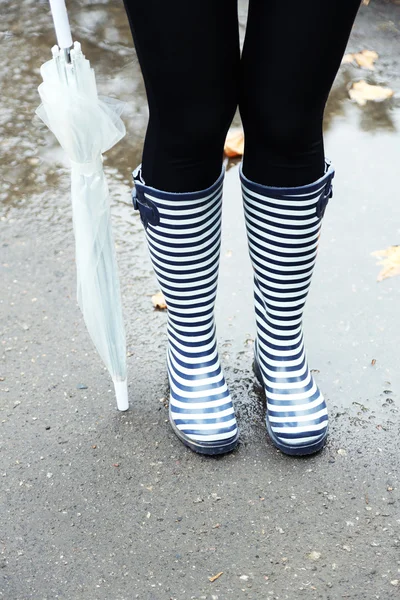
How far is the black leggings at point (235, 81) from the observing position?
1.19 meters

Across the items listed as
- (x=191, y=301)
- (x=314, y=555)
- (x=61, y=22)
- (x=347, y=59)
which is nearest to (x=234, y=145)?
(x=347, y=59)

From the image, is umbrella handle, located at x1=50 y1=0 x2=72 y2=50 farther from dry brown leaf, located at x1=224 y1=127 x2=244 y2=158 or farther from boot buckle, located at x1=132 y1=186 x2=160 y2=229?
dry brown leaf, located at x1=224 y1=127 x2=244 y2=158

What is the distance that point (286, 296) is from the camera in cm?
154

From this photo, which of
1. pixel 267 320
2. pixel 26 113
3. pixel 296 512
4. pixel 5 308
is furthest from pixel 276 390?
pixel 26 113

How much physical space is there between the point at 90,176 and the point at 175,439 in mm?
651

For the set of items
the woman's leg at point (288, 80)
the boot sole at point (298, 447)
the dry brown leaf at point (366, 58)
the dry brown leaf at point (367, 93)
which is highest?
the woman's leg at point (288, 80)

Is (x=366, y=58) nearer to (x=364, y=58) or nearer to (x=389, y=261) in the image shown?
(x=364, y=58)

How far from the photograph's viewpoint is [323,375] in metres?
1.84

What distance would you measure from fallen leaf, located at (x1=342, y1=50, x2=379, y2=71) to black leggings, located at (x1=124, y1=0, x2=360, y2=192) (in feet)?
5.68

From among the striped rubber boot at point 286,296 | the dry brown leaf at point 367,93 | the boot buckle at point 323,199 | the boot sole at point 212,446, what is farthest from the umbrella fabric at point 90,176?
the dry brown leaf at point 367,93

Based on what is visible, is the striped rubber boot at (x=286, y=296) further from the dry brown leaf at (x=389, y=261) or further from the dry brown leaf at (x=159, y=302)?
the dry brown leaf at (x=389, y=261)

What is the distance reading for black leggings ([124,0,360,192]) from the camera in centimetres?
119

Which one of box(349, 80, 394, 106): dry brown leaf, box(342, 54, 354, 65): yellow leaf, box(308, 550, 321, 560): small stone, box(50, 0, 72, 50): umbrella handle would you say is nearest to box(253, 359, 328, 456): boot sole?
box(308, 550, 321, 560): small stone

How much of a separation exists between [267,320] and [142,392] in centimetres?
40
